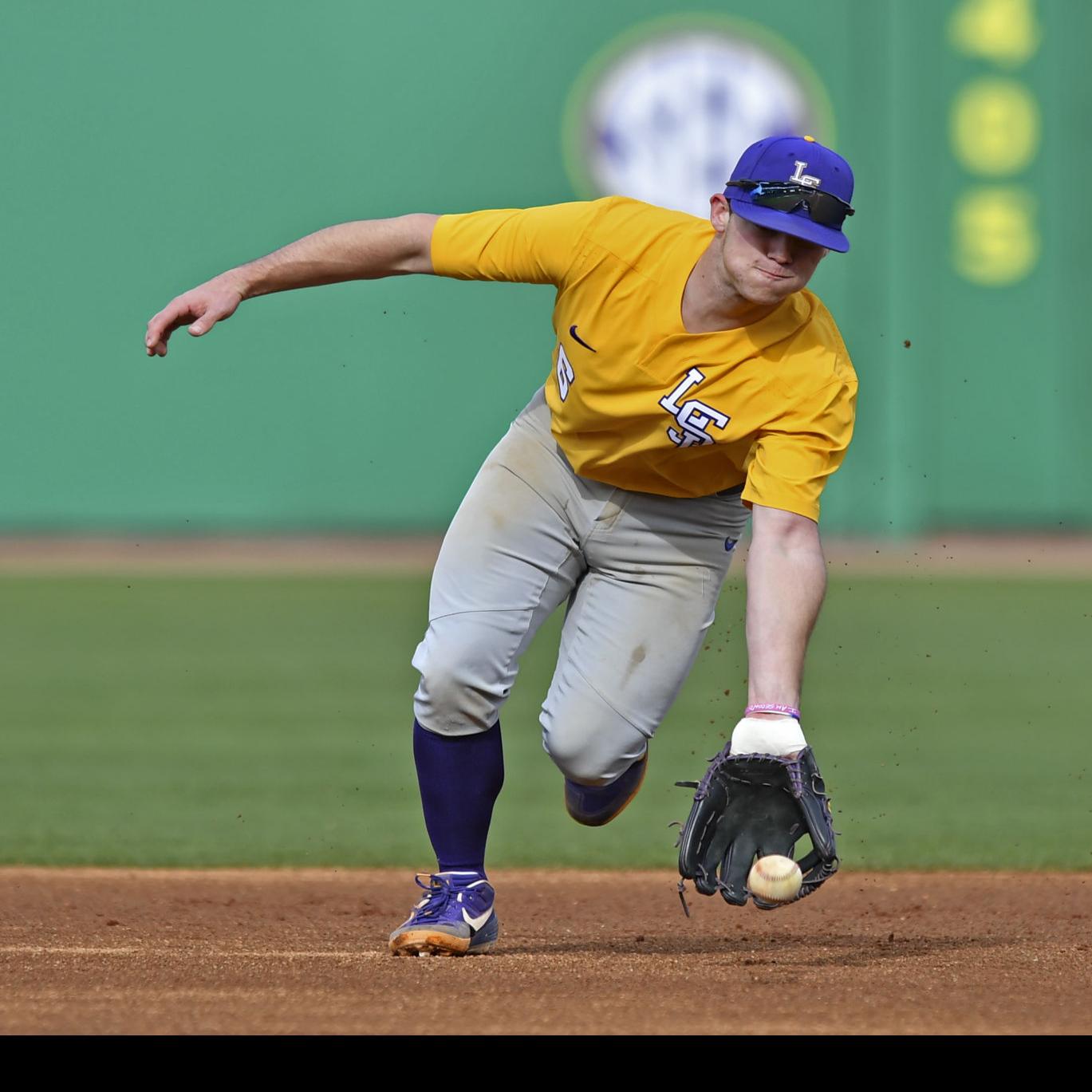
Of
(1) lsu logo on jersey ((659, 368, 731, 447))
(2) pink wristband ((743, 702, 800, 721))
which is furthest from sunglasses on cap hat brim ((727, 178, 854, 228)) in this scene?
(2) pink wristband ((743, 702, 800, 721))

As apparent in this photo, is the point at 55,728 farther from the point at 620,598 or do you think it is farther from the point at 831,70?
the point at 831,70

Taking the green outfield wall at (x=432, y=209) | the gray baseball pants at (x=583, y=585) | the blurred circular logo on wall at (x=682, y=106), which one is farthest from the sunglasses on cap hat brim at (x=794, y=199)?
the green outfield wall at (x=432, y=209)

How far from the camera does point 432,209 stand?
16.1m

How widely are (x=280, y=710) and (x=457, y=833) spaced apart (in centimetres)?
499

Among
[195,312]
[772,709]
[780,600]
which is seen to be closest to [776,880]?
[772,709]

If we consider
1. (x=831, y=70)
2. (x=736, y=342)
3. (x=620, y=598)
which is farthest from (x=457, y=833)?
(x=831, y=70)

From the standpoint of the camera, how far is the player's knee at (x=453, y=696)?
4.41m

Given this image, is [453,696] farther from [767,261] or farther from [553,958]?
[767,261]

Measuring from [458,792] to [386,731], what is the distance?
431cm

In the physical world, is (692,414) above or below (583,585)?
above

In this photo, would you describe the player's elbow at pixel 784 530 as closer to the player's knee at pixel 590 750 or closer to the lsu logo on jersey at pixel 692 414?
the lsu logo on jersey at pixel 692 414

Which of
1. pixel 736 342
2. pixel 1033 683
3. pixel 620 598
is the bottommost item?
pixel 1033 683

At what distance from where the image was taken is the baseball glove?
12.7 ft

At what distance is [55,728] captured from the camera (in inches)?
351
